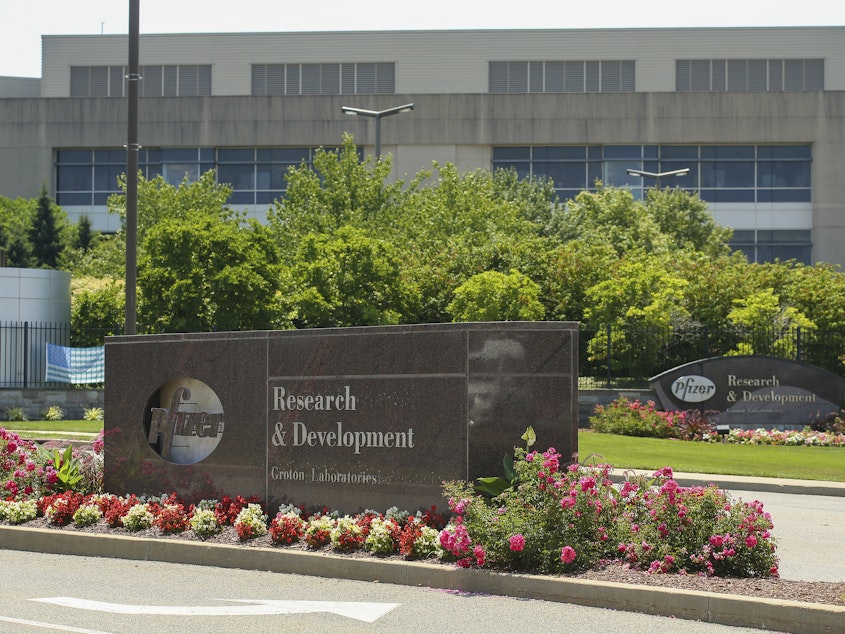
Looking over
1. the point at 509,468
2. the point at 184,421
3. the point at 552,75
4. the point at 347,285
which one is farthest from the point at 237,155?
the point at 509,468

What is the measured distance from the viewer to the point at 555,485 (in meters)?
9.94

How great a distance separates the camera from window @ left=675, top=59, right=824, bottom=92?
215 feet

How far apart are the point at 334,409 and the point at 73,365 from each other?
21.4 metres

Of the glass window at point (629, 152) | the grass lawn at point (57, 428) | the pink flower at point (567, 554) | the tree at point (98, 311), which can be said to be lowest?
the grass lawn at point (57, 428)

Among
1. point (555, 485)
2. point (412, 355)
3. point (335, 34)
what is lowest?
point (555, 485)

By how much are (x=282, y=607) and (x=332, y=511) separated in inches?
110

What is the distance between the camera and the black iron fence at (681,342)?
3262 cm

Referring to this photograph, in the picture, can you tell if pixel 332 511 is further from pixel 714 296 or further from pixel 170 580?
pixel 714 296

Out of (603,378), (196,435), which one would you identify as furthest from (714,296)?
(196,435)

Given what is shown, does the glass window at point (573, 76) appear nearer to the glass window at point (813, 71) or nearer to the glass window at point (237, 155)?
the glass window at point (813, 71)

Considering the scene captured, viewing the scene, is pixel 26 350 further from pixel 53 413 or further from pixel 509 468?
pixel 509 468

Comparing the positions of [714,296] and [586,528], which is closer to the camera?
[586,528]

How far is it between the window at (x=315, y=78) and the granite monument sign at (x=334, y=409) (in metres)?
54.0

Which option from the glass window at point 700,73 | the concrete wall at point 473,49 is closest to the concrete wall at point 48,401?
the concrete wall at point 473,49
